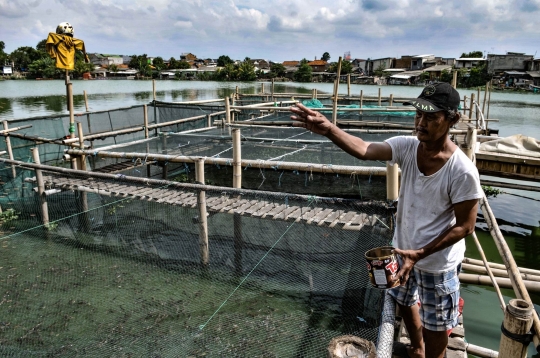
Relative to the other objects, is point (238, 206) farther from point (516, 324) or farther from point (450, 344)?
point (516, 324)

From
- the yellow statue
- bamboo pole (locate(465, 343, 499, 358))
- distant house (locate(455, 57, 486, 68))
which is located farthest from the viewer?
distant house (locate(455, 57, 486, 68))

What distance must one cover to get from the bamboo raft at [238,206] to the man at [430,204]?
74cm

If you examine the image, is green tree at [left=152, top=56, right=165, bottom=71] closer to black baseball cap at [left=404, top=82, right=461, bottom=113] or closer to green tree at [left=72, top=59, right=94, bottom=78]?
green tree at [left=72, top=59, right=94, bottom=78]

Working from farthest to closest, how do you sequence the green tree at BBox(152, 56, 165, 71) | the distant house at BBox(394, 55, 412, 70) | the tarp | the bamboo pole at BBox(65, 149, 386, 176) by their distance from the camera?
1. the green tree at BBox(152, 56, 165, 71)
2. the distant house at BBox(394, 55, 412, 70)
3. the tarp
4. the bamboo pole at BBox(65, 149, 386, 176)

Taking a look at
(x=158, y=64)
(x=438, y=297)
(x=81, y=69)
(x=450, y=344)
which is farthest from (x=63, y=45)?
(x=158, y=64)

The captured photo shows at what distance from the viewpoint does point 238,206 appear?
4527 millimetres

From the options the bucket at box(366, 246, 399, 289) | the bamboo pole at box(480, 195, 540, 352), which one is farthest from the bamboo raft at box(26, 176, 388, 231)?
the bucket at box(366, 246, 399, 289)

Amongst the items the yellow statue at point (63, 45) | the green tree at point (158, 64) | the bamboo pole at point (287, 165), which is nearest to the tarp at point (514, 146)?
the bamboo pole at point (287, 165)

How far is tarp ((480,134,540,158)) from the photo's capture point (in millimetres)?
6660

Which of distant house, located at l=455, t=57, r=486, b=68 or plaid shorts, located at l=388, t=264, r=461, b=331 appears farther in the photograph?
distant house, located at l=455, t=57, r=486, b=68

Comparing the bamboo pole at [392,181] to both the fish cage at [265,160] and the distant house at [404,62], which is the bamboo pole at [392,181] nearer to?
the fish cage at [265,160]

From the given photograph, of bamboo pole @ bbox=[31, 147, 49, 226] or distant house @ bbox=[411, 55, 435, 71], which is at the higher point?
distant house @ bbox=[411, 55, 435, 71]

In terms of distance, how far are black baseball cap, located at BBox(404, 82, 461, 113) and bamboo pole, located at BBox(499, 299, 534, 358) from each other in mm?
956

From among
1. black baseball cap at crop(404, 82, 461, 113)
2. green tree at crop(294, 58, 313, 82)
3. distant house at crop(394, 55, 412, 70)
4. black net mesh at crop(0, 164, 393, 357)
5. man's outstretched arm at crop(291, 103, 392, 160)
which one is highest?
distant house at crop(394, 55, 412, 70)
